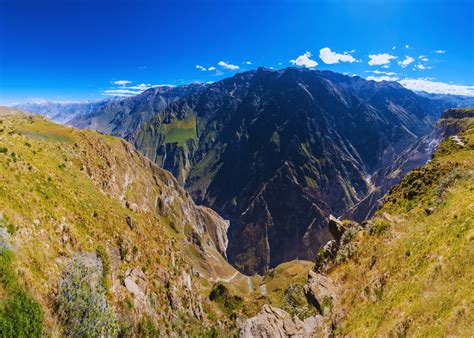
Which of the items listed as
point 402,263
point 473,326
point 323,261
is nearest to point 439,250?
point 402,263

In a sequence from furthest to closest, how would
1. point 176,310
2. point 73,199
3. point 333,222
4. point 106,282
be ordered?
point 333,222, point 176,310, point 73,199, point 106,282

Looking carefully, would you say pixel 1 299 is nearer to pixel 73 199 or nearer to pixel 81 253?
pixel 81 253

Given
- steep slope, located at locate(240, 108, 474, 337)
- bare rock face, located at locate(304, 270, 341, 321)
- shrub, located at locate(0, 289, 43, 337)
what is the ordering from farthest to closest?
1. bare rock face, located at locate(304, 270, 341, 321)
2. steep slope, located at locate(240, 108, 474, 337)
3. shrub, located at locate(0, 289, 43, 337)

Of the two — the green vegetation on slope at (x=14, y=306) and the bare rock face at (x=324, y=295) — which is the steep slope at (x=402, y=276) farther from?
the green vegetation on slope at (x=14, y=306)

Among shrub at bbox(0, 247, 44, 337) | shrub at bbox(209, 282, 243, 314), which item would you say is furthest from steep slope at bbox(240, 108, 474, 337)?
shrub at bbox(209, 282, 243, 314)

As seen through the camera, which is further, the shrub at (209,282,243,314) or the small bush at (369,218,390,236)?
the shrub at (209,282,243,314)

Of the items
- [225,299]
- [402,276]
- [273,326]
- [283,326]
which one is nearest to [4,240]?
[273,326]

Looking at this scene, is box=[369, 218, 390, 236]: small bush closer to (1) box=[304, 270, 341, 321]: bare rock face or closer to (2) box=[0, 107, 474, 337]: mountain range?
(2) box=[0, 107, 474, 337]: mountain range
